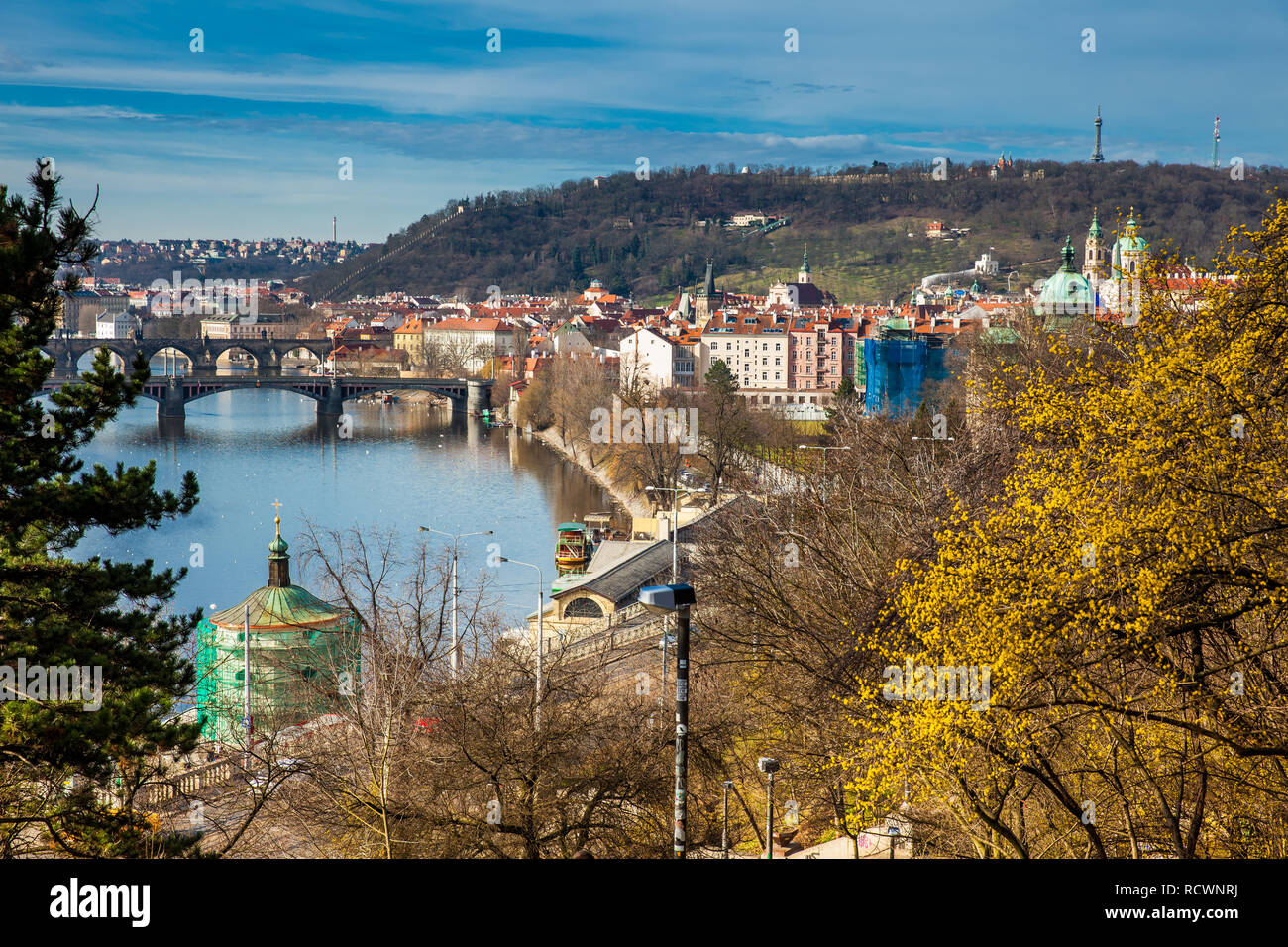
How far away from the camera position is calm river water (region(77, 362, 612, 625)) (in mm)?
24531

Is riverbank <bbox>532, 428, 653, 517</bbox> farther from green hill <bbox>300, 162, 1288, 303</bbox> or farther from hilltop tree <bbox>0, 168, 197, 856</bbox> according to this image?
green hill <bbox>300, 162, 1288, 303</bbox>

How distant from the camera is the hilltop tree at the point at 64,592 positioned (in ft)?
20.2

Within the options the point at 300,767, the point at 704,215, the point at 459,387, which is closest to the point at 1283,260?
the point at 300,767

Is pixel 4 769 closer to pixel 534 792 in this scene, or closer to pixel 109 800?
pixel 109 800

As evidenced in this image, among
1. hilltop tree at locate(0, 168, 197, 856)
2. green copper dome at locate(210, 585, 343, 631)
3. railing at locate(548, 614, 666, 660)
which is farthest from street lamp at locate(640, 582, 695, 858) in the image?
railing at locate(548, 614, 666, 660)

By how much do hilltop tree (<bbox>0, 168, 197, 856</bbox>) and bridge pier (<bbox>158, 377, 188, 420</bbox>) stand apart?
4711 cm

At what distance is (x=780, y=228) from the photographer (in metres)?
128

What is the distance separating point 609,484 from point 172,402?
23892mm

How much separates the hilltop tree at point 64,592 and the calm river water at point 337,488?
784 centimetres
